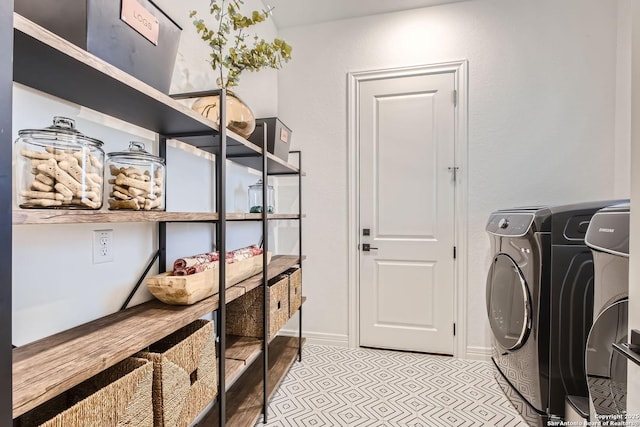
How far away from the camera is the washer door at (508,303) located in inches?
68.2

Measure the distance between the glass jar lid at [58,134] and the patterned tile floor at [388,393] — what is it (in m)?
1.68

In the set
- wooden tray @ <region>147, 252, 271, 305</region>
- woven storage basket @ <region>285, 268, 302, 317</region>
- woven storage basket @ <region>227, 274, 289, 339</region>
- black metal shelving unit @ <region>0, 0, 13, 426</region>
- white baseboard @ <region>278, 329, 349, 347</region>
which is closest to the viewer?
black metal shelving unit @ <region>0, 0, 13, 426</region>

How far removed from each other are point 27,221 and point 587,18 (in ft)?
10.8

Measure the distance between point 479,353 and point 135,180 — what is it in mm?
2624

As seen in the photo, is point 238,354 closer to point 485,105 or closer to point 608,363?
point 608,363

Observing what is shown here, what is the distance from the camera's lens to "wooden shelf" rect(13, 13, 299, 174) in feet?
2.04

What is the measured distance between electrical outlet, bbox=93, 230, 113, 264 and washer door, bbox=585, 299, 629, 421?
1693mm

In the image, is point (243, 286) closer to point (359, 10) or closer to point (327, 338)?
point (327, 338)

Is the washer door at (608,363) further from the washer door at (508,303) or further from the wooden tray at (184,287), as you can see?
the wooden tray at (184,287)

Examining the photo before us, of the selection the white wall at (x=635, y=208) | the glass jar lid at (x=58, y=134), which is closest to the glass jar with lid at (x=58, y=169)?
the glass jar lid at (x=58, y=134)

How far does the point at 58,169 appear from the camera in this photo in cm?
71

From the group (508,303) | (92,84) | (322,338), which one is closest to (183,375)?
(92,84)

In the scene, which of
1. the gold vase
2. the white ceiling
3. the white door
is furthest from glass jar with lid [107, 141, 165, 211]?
the white ceiling

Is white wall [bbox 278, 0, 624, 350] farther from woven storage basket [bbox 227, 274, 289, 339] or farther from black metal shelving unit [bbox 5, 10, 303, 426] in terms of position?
black metal shelving unit [bbox 5, 10, 303, 426]
